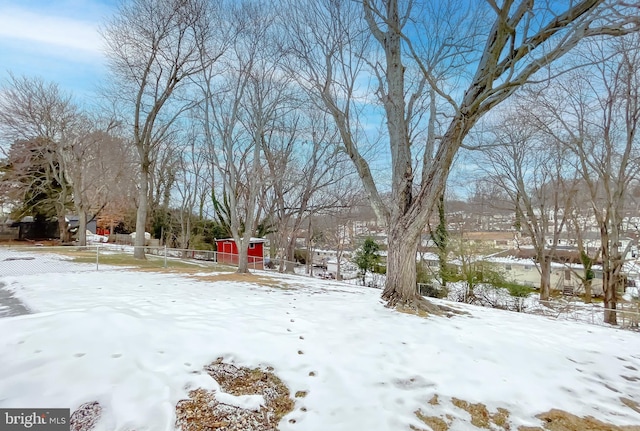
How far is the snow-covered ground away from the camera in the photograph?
2375 mm

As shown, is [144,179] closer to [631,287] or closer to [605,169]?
[605,169]

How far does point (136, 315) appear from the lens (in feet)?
13.4

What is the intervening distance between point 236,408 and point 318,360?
1.00 meters

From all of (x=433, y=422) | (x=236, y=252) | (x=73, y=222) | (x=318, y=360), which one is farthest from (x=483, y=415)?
(x=73, y=222)

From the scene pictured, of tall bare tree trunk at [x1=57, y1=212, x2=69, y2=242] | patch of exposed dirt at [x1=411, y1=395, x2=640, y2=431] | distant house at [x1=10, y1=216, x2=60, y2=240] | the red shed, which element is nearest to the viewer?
patch of exposed dirt at [x1=411, y1=395, x2=640, y2=431]

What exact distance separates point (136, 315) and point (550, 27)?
7157 millimetres

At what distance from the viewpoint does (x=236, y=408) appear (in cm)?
242

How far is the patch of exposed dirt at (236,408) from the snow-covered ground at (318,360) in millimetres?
94

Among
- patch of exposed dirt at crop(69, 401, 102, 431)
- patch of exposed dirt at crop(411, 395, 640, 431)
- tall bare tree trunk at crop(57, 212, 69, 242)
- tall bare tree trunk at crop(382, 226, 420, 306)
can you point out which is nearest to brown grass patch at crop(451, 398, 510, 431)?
patch of exposed dirt at crop(411, 395, 640, 431)

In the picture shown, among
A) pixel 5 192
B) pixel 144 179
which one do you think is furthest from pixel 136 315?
pixel 5 192

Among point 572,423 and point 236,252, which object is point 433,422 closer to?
point 572,423

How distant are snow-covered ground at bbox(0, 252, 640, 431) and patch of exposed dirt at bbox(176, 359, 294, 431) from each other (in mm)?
94

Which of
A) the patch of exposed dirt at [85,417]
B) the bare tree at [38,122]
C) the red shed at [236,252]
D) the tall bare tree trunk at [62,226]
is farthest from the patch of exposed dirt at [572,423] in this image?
the tall bare tree trunk at [62,226]

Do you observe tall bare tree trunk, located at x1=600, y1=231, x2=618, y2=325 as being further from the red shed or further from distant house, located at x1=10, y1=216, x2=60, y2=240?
distant house, located at x1=10, y1=216, x2=60, y2=240
